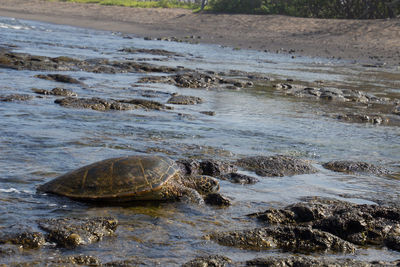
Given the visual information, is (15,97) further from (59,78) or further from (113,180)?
(113,180)

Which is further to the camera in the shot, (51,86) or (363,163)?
(51,86)

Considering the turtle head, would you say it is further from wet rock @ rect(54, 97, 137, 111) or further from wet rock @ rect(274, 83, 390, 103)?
wet rock @ rect(274, 83, 390, 103)

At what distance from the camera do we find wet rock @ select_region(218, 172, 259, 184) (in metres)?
Answer: 7.69

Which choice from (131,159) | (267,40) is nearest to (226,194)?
(131,159)

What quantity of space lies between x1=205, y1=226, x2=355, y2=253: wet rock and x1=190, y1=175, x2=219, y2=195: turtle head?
54.3 inches

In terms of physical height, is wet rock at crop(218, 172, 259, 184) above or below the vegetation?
below

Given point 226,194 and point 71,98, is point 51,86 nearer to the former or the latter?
point 71,98

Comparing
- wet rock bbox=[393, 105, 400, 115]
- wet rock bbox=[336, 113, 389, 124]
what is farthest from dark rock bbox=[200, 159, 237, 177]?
wet rock bbox=[393, 105, 400, 115]

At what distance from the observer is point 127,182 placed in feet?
21.1

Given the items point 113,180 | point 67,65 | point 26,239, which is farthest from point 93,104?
point 67,65

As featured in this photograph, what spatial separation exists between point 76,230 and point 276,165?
399 centimetres

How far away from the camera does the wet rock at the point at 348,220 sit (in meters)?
5.81

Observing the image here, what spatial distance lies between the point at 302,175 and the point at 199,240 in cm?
320

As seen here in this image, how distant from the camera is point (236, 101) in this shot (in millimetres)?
15547
